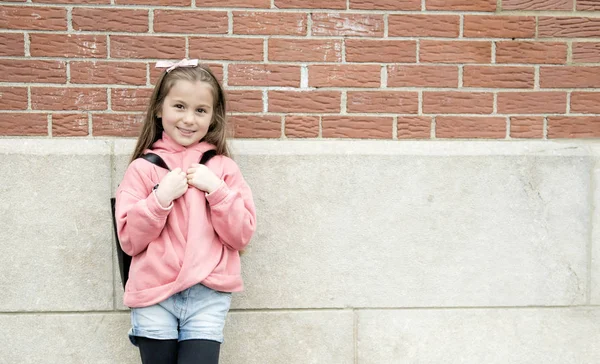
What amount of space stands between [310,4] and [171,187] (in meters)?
1.22

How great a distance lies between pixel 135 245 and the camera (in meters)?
2.70

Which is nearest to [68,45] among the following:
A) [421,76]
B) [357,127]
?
[357,127]

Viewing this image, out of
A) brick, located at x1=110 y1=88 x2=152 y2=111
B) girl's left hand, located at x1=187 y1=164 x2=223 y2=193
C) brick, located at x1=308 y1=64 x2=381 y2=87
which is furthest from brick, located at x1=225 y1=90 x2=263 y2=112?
girl's left hand, located at x1=187 y1=164 x2=223 y2=193

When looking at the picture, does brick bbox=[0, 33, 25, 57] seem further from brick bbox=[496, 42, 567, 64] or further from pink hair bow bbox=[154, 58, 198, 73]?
brick bbox=[496, 42, 567, 64]

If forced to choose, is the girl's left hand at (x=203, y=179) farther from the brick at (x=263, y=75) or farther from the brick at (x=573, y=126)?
the brick at (x=573, y=126)

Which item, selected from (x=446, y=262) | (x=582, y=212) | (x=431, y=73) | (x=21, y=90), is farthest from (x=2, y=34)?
(x=582, y=212)

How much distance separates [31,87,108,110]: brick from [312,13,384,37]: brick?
109 centimetres

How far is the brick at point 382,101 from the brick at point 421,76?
0.05 m

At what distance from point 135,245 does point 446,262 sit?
1.56 metres

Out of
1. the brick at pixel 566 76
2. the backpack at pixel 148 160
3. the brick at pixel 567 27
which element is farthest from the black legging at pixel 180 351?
the brick at pixel 567 27

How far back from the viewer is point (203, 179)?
270 cm

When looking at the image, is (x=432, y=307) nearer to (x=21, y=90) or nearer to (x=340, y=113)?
(x=340, y=113)

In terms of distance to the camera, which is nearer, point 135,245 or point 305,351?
point 135,245

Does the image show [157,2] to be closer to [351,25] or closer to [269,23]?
[269,23]
